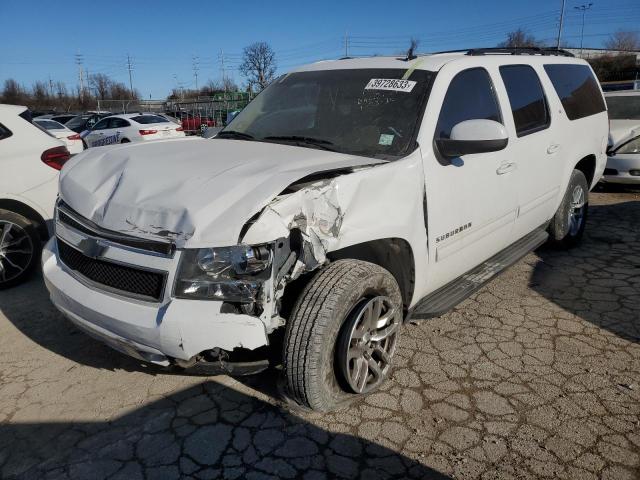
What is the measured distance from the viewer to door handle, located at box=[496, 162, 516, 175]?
3481mm

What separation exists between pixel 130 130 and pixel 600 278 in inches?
634

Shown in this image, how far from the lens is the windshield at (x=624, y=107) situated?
9250 mm

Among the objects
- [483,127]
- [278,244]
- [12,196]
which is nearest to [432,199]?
[483,127]

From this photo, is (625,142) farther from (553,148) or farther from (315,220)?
(315,220)

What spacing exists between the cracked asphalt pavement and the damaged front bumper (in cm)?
51

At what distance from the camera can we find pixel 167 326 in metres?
2.16

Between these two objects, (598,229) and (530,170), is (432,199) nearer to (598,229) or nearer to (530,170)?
(530,170)

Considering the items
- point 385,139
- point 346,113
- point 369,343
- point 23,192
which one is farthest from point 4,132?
point 369,343

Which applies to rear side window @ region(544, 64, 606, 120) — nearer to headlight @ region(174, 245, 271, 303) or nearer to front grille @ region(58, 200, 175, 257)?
headlight @ region(174, 245, 271, 303)

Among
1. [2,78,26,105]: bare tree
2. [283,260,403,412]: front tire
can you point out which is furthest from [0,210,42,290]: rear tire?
[2,78,26,105]: bare tree

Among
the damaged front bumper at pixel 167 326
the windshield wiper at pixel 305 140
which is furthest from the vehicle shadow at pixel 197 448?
the windshield wiper at pixel 305 140

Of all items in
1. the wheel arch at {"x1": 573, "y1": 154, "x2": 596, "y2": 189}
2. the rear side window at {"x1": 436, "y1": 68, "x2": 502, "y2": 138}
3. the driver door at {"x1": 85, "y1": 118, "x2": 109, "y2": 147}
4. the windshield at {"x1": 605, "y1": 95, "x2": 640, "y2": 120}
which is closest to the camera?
the rear side window at {"x1": 436, "y1": 68, "x2": 502, "y2": 138}

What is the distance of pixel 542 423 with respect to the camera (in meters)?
2.57

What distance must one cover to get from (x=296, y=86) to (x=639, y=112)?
27.0 ft
